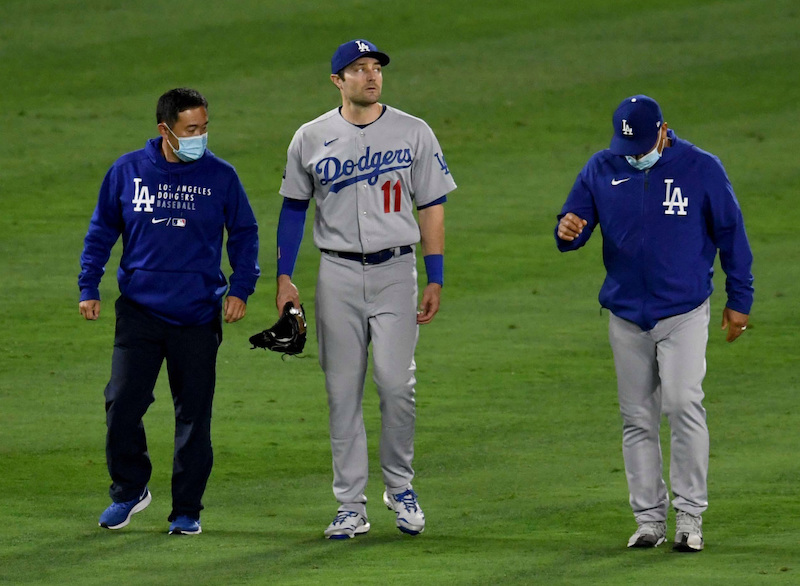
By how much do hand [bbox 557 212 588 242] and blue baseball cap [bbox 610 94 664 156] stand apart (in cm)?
32

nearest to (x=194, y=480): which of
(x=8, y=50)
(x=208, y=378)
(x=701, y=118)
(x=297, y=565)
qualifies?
(x=208, y=378)

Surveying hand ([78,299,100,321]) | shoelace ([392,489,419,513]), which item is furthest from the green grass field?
hand ([78,299,100,321])

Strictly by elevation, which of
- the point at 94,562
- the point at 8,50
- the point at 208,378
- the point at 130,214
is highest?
the point at 8,50

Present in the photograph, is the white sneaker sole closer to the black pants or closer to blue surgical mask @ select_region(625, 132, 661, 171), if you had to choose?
the black pants

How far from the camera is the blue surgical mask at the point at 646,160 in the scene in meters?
6.43

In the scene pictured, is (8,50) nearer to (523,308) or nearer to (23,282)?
(23,282)

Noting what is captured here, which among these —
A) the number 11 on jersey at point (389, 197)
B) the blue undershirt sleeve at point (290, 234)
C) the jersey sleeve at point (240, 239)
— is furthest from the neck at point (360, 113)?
the jersey sleeve at point (240, 239)

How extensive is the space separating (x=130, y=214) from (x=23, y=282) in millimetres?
5694

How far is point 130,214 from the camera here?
22.2ft

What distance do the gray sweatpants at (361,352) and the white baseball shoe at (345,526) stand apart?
0.03 metres

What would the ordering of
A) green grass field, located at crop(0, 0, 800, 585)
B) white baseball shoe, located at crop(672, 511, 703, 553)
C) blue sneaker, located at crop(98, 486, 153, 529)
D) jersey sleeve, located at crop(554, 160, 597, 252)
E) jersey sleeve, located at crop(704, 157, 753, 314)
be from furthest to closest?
blue sneaker, located at crop(98, 486, 153, 529) < jersey sleeve, located at crop(554, 160, 597, 252) < green grass field, located at crop(0, 0, 800, 585) < jersey sleeve, located at crop(704, 157, 753, 314) < white baseball shoe, located at crop(672, 511, 703, 553)

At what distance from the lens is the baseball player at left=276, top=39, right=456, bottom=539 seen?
668 centimetres

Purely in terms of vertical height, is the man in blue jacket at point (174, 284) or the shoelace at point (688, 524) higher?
the man in blue jacket at point (174, 284)

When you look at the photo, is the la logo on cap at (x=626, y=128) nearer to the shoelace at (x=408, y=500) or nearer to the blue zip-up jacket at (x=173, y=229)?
the blue zip-up jacket at (x=173, y=229)
